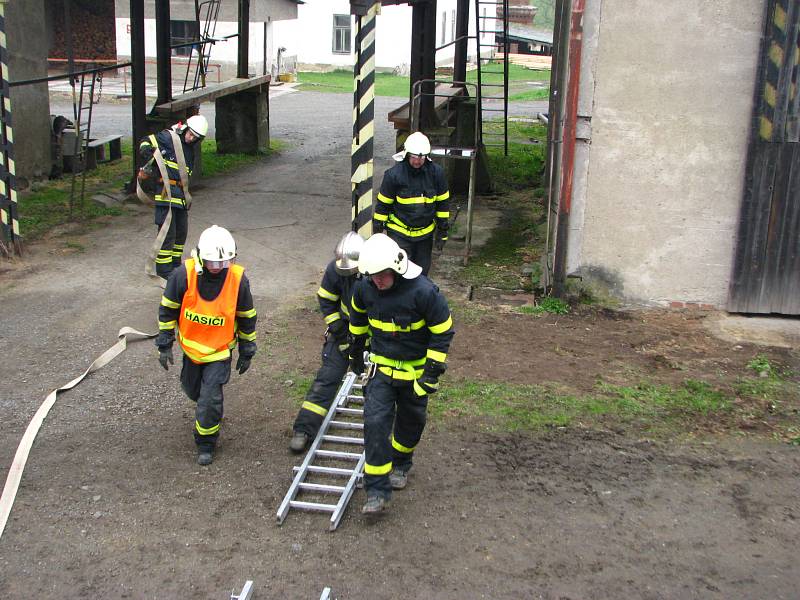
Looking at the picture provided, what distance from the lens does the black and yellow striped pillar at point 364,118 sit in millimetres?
7852

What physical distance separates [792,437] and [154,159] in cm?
701

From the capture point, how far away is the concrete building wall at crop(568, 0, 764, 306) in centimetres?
907

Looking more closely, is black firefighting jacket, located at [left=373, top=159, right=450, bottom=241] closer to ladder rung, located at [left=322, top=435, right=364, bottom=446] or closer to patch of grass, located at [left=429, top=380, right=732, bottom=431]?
patch of grass, located at [left=429, top=380, right=732, bottom=431]

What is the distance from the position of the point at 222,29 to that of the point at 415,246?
29.7 m

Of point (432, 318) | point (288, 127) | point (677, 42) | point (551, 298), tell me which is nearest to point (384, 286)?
point (432, 318)

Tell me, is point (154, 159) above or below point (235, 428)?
above

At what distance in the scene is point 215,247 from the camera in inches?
233

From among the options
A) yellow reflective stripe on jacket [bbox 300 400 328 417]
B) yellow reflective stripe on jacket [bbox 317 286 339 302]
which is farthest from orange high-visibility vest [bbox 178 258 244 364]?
yellow reflective stripe on jacket [bbox 300 400 328 417]

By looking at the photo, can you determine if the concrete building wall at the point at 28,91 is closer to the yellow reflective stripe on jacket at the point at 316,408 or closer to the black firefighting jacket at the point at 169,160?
the black firefighting jacket at the point at 169,160

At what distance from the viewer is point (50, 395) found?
7129mm

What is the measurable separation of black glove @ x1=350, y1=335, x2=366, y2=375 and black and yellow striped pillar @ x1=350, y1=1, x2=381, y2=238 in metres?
2.24

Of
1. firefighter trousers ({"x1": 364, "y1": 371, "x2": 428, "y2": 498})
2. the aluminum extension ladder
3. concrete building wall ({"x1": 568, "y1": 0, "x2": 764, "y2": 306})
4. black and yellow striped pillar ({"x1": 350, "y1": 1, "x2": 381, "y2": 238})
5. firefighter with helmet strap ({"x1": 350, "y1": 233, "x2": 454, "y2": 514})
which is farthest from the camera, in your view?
concrete building wall ({"x1": 568, "y1": 0, "x2": 764, "y2": 306})

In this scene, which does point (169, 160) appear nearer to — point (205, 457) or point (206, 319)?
point (206, 319)

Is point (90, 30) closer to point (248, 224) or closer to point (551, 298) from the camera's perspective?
point (248, 224)
